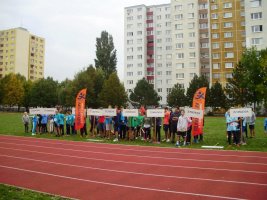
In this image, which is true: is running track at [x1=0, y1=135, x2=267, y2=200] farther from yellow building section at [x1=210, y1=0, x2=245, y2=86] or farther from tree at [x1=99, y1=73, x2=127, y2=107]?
yellow building section at [x1=210, y1=0, x2=245, y2=86]

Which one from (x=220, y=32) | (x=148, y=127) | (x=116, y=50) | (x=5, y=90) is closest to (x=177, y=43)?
(x=220, y=32)

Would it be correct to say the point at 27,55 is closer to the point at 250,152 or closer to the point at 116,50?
the point at 116,50

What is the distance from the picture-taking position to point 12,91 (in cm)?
7150

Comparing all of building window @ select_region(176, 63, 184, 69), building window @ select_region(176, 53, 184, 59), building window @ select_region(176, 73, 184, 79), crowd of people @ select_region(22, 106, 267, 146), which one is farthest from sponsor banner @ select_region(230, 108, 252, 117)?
building window @ select_region(176, 53, 184, 59)

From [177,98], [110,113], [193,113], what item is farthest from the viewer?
[177,98]

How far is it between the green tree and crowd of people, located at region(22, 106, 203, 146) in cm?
4610

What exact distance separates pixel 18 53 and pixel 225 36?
73598 millimetres

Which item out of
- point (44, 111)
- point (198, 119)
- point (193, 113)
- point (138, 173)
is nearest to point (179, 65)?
point (44, 111)

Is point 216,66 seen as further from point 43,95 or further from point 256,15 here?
point 43,95

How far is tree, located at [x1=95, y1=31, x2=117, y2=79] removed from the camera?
66500 millimetres

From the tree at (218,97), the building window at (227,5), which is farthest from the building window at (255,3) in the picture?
the tree at (218,97)

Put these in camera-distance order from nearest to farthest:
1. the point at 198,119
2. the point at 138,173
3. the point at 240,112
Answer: the point at 138,173 < the point at 240,112 < the point at 198,119

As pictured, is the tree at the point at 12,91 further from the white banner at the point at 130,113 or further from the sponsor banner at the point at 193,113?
the sponsor banner at the point at 193,113

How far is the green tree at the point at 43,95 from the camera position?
6706 cm
